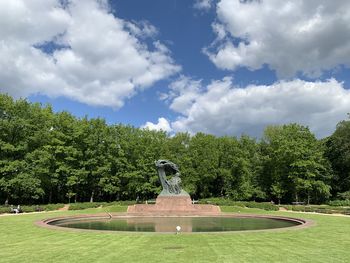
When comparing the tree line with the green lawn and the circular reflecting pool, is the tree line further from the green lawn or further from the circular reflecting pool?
the green lawn

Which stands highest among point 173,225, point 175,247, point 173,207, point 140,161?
point 140,161

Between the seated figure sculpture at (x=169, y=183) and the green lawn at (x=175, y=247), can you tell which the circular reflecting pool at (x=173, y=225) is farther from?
the seated figure sculpture at (x=169, y=183)

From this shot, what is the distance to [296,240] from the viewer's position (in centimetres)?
1888

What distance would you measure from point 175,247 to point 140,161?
45.9m

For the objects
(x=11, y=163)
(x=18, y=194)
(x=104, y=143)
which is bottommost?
(x=18, y=194)

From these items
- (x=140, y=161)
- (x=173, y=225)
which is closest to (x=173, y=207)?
(x=173, y=225)

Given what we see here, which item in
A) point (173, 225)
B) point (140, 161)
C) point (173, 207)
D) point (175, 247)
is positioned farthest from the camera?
point (140, 161)

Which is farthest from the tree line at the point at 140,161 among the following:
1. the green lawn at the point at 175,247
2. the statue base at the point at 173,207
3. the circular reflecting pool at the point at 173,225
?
the green lawn at the point at 175,247

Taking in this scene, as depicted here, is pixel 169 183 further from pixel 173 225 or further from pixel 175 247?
pixel 175 247

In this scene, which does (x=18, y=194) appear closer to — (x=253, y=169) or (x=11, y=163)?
(x=11, y=163)

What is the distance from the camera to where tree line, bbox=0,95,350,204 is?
5228 cm

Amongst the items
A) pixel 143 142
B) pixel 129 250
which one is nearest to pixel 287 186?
pixel 143 142

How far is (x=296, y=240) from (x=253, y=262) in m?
6.43

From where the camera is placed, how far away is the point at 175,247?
54.1 feet
